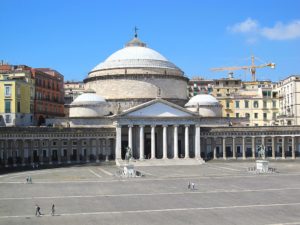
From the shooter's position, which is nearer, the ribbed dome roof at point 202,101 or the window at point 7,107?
the window at point 7,107

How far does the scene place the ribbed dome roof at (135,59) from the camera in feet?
355

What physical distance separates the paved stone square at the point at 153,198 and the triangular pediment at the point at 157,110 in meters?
24.3

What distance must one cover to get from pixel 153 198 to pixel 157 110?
4766 cm

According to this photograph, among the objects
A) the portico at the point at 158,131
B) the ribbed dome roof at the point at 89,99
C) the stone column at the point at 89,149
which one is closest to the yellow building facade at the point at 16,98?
the ribbed dome roof at the point at 89,99

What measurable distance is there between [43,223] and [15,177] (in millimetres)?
33302

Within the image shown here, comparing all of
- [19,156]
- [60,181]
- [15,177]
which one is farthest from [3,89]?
[60,181]

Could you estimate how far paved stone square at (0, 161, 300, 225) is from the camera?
36812 millimetres

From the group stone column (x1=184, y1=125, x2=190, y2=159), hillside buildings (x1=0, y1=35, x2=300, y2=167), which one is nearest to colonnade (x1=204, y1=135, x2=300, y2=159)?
hillside buildings (x1=0, y1=35, x2=300, y2=167)

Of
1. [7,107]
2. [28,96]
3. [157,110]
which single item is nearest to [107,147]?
[157,110]

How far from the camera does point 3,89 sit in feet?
292

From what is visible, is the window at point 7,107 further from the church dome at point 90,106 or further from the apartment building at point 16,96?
the church dome at point 90,106

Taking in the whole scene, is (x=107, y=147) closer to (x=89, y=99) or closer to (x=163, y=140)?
(x=163, y=140)

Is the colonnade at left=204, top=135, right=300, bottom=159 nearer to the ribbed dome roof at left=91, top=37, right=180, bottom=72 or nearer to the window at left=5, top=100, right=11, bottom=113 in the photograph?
the ribbed dome roof at left=91, top=37, right=180, bottom=72

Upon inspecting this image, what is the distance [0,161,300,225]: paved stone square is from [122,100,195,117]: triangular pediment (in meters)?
24.3
